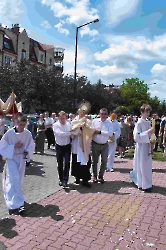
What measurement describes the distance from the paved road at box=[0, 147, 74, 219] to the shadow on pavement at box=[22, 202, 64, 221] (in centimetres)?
38

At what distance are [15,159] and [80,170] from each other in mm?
2271

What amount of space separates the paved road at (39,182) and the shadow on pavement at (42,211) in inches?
14.9

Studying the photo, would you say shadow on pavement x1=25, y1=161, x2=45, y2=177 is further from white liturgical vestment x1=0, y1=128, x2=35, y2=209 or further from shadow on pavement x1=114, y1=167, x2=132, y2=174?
white liturgical vestment x1=0, y1=128, x2=35, y2=209

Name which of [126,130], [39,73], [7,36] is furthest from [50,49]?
[126,130]

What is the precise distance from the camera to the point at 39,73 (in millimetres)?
→ 28672

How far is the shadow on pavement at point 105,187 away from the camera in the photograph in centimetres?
637

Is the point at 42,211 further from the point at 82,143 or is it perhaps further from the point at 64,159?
the point at 82,143

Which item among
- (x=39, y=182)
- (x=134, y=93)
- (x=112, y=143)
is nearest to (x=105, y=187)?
(x=39, y=182)

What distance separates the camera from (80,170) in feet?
22.8

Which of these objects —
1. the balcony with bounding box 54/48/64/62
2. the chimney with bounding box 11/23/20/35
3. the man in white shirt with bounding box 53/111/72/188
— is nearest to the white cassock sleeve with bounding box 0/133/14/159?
the man in white shirt with bounding box 53/111/72/188

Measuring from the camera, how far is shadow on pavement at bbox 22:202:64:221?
4.79 m

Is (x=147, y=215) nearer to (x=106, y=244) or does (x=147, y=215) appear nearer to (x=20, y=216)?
(x=106, y=244)

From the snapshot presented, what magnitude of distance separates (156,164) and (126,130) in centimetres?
232

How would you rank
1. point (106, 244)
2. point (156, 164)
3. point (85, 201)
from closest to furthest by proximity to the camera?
point (106, 244) < point (85, 201) < point (156, 164)
